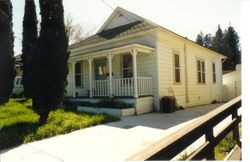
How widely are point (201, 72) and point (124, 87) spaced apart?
676 centimetres

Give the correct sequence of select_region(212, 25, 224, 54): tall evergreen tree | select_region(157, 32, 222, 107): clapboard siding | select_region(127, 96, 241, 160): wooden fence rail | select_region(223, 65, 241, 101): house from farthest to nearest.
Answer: select_region(212, 25, 224, 54): tall evergreen tree < select_region(223, 65, 241, 101): house < select_region(157, 32, 222, 107): clapboard siding < select_region(127, 96, 241, 160): wooden fence rail

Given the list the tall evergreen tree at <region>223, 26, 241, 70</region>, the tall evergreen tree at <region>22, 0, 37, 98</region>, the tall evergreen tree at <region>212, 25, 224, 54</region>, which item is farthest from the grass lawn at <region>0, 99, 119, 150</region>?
the tall evergreen tree at <region>212, 25, 224, 54</region>

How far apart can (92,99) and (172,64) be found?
457 cm

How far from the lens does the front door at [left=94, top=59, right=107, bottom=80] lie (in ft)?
49.1

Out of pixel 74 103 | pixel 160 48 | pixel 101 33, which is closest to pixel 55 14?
pixel 160 48

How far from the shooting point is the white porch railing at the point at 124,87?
12349mm

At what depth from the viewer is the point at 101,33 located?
1686cm

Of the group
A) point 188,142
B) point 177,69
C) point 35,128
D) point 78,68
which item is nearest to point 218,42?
point 177,69

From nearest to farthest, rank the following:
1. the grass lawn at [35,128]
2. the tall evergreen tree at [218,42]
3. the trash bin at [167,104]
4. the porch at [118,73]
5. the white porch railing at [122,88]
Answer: the grass lawn at [35,128] < the trash bin at [167,104] < the porch at [118,73] < the white porch railing at [122,88] < the tall evergreen tree at [218,42]

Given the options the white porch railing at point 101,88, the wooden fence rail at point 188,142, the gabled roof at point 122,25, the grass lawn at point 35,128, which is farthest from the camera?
the white porch railing at point 101,88

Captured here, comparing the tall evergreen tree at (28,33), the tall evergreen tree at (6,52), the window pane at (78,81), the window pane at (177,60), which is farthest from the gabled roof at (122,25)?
the tall evergreen tree at (6,52)

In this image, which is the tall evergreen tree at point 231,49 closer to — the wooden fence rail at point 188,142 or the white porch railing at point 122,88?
the white porch railing at point 122,88

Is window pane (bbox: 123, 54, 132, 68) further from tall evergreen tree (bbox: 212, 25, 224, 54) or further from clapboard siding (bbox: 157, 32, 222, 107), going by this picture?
tall evergreen tree (bbox: 212, 25, 224, 54)

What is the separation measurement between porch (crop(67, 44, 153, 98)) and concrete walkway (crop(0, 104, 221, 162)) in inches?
171
